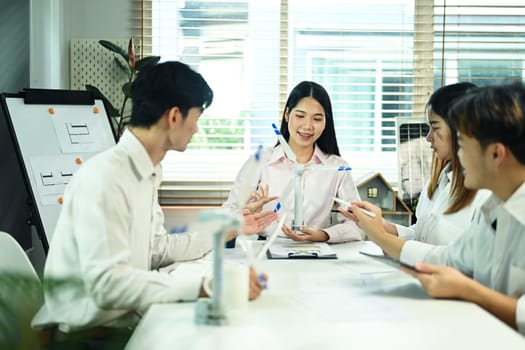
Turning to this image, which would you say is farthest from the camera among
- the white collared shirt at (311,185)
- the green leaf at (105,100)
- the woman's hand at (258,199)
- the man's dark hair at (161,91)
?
the green leaf at (105,100)

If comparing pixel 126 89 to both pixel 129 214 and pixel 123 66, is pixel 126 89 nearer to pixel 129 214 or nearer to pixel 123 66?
pixel 123 66

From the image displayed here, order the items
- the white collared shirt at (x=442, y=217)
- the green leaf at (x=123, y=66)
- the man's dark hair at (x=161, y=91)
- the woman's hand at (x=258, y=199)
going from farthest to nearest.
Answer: the green leaf at (x=123, y=66)
the woman's hand at (x=258, y=199)
the white collared shirt at (x=442, y=217)
the man's dark hair at (x=161, y=91)

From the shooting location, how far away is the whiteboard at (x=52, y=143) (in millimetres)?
3416

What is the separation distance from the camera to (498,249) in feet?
5.86

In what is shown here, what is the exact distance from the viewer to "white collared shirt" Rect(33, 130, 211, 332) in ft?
5.33

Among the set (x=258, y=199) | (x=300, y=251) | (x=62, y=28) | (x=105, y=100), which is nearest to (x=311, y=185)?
(x=258, y=199)

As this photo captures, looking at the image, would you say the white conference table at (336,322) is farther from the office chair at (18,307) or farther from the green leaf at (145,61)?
the green leaf at (145,61)

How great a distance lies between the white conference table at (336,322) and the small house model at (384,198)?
6.50ft

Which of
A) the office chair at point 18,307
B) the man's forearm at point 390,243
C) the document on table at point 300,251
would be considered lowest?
the document on table at point 300,251

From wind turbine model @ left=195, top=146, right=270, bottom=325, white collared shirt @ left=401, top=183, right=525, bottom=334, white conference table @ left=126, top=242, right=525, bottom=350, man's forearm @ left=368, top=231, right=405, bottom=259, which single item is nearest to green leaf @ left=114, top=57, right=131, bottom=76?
man's forearm @ left=368, top=231, right=405, bottom=259

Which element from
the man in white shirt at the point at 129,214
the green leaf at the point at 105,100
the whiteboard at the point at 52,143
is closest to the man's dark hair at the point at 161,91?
the man in white shirt at the point at 129,214

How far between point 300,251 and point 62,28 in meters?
2.53

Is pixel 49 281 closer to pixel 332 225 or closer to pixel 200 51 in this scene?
pixel 332 225

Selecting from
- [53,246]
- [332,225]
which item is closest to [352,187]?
[332,225]
